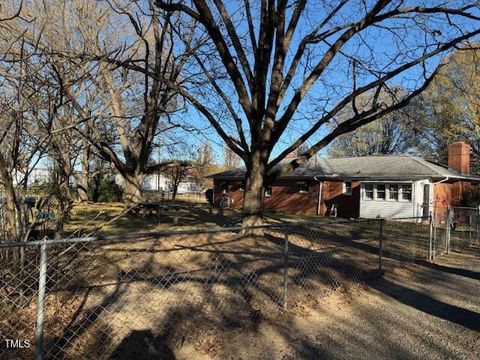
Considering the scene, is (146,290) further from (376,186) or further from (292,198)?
(292,198)

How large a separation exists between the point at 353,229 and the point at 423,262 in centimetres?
570

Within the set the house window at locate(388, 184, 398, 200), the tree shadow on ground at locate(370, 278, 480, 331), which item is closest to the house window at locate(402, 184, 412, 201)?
the house window at locate(388, 184, 398, 200)

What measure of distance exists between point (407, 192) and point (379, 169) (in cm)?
284

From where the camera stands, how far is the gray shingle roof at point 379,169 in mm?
23453

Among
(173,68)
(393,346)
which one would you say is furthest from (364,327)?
(173,68)

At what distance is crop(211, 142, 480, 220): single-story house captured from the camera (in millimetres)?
23250

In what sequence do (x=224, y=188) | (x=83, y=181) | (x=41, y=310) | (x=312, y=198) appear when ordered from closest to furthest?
(x=41, y=310), (x=312, y=198), (x=83, y=181), (x=224, y=188)

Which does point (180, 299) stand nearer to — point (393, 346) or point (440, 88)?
point (393, 346)

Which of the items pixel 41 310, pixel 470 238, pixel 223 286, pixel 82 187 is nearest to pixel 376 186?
pixel 470 238

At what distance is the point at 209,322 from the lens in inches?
194

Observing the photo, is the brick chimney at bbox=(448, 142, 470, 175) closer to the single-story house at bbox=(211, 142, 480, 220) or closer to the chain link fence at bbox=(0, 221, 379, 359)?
the single-story house at bbox=(211, 142, 480, 220)

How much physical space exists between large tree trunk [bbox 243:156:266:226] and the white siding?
1451cm

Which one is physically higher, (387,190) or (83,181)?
(83,181)

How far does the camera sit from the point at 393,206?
2373cm
